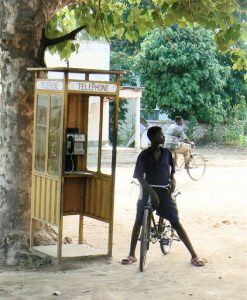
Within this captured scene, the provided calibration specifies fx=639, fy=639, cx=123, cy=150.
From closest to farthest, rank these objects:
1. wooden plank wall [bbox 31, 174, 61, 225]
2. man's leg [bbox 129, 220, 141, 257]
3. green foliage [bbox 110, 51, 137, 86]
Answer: wooden plank wall [bbox 31, 174, 61, 225]
man's leg [bbox 129, 220, 141, 257]
green foliage [bbox 110, 51, 137, 86]

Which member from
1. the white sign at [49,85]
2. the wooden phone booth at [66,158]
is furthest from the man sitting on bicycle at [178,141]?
the white sign at [49,85]

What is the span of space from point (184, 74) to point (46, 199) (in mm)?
22530

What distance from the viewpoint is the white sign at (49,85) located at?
7525 mm

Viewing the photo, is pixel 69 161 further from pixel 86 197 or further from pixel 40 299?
pixel 40 299

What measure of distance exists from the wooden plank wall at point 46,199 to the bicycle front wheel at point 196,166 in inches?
398

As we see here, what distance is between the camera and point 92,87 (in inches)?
303

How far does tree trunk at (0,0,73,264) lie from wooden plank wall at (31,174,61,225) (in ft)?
1.10

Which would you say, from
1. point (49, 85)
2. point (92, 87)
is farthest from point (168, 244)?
point (49, 85)

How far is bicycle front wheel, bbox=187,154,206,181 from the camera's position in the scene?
59.0 ft

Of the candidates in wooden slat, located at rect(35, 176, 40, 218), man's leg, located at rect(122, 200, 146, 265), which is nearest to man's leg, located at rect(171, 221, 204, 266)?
man's leg, located at rect(122, 200, 146, 265)

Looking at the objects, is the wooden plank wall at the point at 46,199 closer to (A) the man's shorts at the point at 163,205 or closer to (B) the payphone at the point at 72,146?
(B) the payphone at the point at 72,146

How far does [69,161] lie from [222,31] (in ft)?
8.99

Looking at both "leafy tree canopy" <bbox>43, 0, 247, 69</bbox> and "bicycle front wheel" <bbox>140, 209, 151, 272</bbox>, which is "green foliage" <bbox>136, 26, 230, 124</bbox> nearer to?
"leafy tree canopy" <bbox>43, 0, 247, 69</bbox>

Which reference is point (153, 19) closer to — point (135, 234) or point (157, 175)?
point (157, 175)
